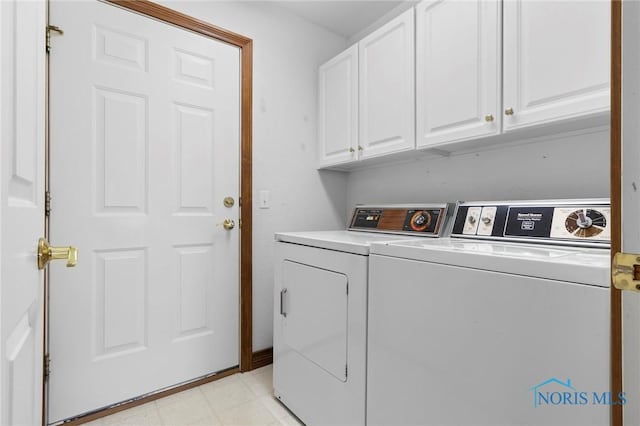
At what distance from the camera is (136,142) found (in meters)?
1.74

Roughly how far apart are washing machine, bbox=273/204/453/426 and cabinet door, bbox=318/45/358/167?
0.56 metres

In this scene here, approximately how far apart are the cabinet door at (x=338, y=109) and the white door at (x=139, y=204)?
2.05ft

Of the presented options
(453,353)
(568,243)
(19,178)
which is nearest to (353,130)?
(568,243)

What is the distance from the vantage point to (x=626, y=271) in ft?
1.49

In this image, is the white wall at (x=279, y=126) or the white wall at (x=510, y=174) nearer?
the white wall at (x=510, y=174)

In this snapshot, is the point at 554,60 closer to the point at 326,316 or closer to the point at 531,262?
the point at 531,262

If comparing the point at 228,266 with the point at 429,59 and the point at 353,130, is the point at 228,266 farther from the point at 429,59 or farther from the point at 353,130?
the point at 429,59

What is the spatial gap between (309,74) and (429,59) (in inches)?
40.1

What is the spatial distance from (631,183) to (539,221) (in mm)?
1021

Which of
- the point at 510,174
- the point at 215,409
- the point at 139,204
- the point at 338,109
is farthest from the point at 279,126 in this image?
the point at 215,409

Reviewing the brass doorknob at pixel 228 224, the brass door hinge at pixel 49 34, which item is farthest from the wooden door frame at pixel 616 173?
the brass door hinge at pixel 49 34

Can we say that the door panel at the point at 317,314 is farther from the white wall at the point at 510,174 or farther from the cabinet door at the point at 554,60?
the cabinet door at the point at 554,60

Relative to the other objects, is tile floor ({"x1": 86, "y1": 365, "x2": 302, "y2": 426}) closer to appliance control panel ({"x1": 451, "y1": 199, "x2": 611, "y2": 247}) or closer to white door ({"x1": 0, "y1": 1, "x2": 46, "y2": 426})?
white door ({"x1": 0, "y1": 1, "x2": 46, "y2": 426})

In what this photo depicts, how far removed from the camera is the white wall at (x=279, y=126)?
216 cm
